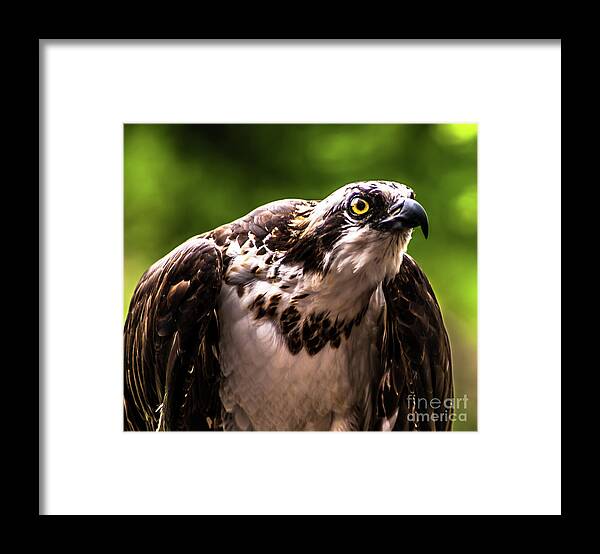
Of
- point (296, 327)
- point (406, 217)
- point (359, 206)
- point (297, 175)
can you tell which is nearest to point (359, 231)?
point (359, 206)

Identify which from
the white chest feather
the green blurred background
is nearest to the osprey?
the white chest feather

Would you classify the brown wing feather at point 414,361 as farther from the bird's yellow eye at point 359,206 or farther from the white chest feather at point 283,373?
the bird's yellow eye at point 359,206

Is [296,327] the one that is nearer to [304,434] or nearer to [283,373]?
[283,373]

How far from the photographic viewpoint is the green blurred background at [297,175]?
4496mm

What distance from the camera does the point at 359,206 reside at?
420 centimetres

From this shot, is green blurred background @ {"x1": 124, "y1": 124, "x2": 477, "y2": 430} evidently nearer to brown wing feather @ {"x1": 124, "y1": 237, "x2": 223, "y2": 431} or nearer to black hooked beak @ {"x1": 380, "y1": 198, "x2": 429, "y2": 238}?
brown wing feather @ {"x1": 124, "y1": 237, "x2": 223, "y2": 431}

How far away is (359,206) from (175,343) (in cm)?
136

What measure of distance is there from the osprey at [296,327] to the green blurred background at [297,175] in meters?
0.15

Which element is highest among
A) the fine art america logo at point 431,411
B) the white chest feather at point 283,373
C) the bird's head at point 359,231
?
the bird's head at point 359,231

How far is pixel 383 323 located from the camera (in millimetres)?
4578

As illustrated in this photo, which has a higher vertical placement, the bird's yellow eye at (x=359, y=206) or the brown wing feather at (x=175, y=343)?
the bird's yellow eye at (x=359, y=206)

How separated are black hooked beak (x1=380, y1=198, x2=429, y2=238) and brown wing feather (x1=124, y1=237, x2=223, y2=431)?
104cm

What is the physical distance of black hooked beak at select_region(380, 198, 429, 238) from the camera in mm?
4070

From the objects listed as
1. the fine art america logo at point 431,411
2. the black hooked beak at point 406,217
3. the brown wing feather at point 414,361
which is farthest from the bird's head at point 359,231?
the fine art america logo at point 431,411
